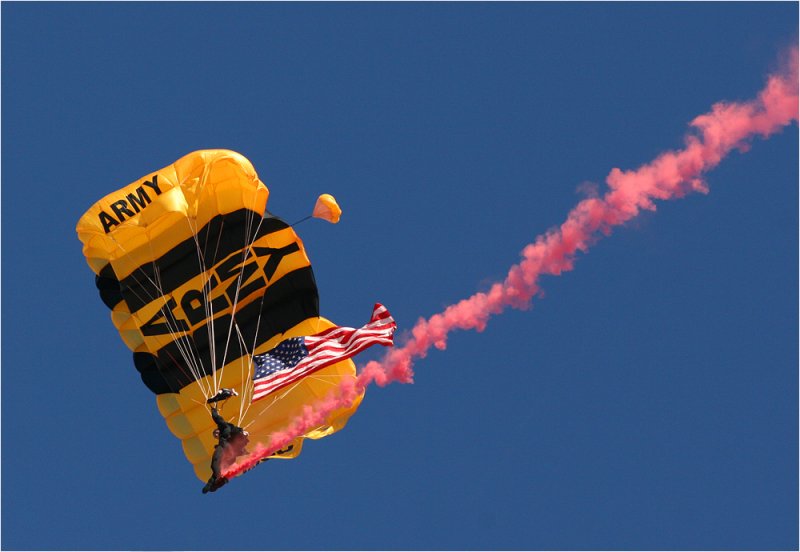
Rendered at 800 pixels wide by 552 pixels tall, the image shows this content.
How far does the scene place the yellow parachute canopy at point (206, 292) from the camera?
3359cm

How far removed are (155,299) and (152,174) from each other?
240 centimetres

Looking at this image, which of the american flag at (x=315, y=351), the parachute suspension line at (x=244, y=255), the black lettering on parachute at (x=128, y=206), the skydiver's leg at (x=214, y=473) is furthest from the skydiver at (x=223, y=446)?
the black lettering on parachute at (x=128, y=206)

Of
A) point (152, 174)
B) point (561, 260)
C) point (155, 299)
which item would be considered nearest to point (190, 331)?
point (155, 299)

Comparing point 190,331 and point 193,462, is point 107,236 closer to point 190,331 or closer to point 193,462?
point 190,331

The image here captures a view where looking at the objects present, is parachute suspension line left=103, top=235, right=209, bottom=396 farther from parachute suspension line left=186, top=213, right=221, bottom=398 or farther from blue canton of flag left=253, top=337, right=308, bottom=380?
blue canton of flag left=253, top=337, right=308, bottom=380

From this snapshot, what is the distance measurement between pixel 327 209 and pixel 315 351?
8.85 feet

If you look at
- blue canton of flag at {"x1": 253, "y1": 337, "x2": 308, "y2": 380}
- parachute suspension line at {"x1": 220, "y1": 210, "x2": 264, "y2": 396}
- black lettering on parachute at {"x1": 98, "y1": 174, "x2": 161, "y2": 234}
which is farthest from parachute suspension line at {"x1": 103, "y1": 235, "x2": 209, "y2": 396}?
blue canton of flag at {"x1": 253, "y1": 337, "x2": 308, "y2": 380}

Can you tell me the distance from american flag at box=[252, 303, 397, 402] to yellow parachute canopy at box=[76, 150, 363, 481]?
1.34 feet

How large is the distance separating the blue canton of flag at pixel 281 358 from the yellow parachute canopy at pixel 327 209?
2.39 m

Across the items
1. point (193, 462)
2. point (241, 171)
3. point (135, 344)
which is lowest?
point (193, 462)

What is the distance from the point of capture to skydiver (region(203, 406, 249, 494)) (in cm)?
3155

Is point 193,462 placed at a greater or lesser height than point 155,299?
lesser

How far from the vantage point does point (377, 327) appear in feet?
110

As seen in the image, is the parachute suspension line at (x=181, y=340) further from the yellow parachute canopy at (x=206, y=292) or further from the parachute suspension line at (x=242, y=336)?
the parachute suspension line at (x=242, y=336)
